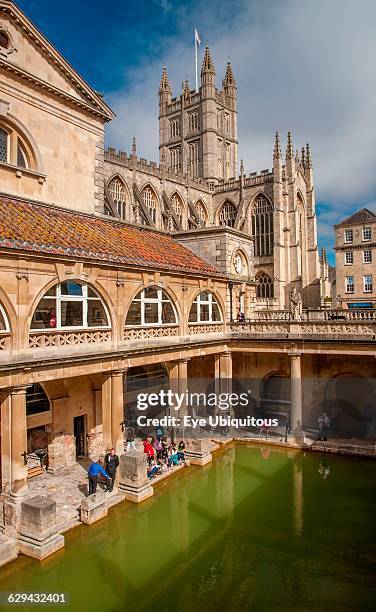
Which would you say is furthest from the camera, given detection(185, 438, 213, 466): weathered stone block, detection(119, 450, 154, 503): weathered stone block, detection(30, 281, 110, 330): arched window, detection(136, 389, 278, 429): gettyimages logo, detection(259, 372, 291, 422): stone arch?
detection(259, 372, 291, 422): stone arch

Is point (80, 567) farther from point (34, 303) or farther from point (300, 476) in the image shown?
point (300, 476)

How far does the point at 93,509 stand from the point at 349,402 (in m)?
15.7

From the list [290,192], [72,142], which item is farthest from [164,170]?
[72,142]

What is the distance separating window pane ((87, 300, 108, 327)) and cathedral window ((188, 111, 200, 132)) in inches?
2486

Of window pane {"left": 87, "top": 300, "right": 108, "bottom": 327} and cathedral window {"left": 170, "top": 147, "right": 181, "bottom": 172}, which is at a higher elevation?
cathedral window {"left": 170, "top": 147, "right": 181, "bottom": 172}

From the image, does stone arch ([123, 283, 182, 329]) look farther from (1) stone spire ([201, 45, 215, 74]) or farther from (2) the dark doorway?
(1) stone spire ([201, 45, 215, 74])

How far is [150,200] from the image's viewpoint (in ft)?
174

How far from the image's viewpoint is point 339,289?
4984 cm

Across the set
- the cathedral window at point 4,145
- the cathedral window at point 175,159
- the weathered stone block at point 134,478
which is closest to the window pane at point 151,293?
the weathered stone block at point 134,478

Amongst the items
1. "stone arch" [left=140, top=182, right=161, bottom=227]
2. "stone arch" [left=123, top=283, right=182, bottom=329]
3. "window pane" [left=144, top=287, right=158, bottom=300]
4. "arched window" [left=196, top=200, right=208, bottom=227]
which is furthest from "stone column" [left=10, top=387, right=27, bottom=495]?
"arched window" [left=196, top=200, right=208, bottom=227]

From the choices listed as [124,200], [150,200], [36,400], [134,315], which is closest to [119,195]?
[124,200]

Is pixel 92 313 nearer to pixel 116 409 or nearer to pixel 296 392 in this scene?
pixel 116 409

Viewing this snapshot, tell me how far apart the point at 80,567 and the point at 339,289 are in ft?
144

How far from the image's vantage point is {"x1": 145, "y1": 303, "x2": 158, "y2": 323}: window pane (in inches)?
776
